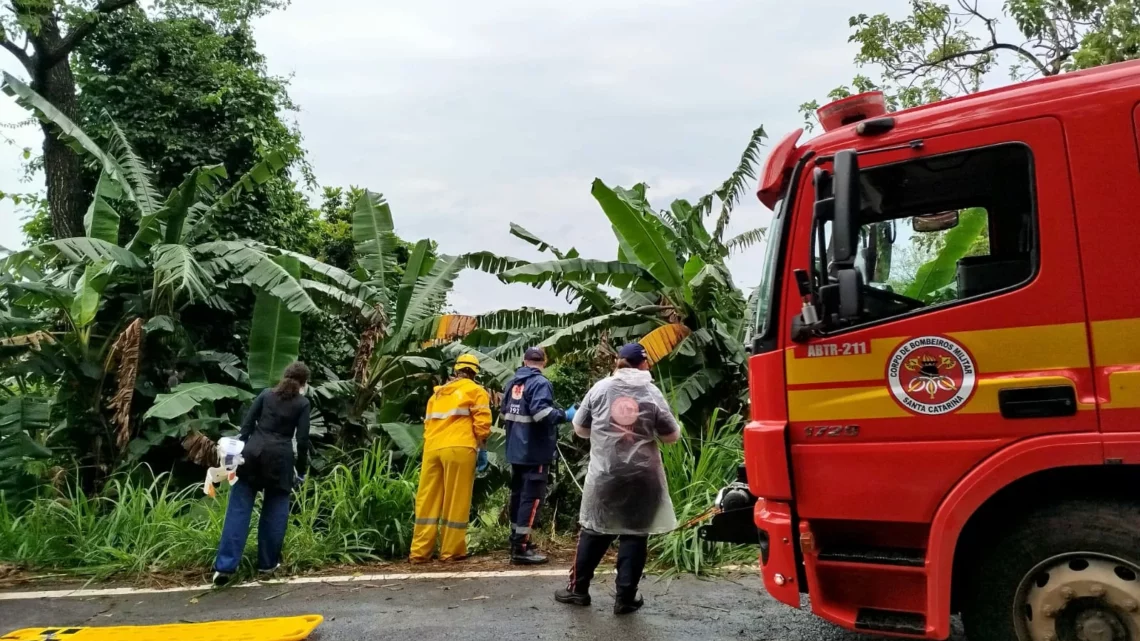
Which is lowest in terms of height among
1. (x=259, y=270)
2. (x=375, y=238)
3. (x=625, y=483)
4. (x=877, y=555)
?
(x=877, y=555)

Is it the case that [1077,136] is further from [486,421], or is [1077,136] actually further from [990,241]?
[486,421]

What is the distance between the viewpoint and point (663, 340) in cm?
882

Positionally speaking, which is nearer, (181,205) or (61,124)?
(181,205)

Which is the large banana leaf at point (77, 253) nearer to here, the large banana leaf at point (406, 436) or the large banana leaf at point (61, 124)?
the large banana leaf at point (61, 124)

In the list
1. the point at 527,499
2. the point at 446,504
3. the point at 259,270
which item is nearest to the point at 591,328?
the point at 527,499

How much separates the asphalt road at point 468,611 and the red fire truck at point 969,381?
3.96ft

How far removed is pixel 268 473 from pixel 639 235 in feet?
15.0

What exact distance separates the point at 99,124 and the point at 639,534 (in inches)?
461

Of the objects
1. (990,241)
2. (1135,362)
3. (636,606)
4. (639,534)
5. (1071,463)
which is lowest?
(636,606)

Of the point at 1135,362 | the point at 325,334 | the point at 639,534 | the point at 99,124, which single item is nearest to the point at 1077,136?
the point at 1135,362

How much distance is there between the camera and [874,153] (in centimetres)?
375

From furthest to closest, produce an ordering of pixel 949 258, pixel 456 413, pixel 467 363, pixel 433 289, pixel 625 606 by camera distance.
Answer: pixel 433 289 → pixel 467 363 → pixel 456 413 → pixel 625 606 → pixel 949 258

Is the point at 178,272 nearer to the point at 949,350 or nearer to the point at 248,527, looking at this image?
the point at 248,527

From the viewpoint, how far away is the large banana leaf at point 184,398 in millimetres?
7906
